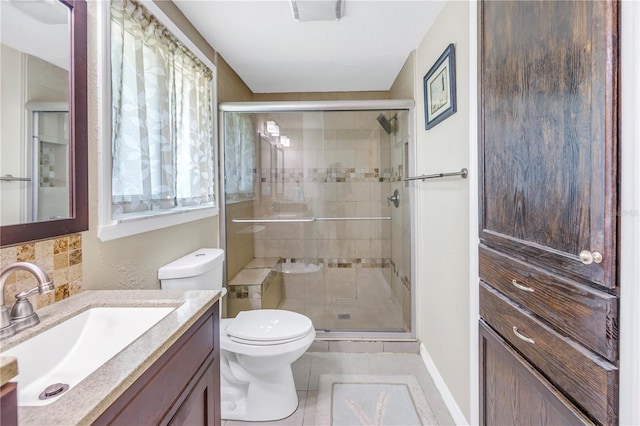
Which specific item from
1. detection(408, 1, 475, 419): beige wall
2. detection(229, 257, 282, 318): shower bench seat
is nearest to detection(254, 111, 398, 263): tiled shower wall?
detection(229, 257, 282, 318): shower bench seat

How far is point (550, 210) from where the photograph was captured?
2.50ft

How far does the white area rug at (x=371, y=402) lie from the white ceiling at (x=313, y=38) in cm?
223

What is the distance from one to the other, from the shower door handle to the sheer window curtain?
1492 millimetres

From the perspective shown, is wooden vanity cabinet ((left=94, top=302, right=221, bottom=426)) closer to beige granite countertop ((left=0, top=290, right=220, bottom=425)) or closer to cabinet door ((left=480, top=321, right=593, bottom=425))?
beige granite countertop ((left=0, top=290, right=220, bottom=425))

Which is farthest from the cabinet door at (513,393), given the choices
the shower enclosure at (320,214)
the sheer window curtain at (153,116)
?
the sheer window curtain at (153,116)

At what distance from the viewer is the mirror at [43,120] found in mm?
802

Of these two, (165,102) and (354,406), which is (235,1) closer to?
(165,102)

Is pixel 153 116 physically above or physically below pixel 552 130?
above

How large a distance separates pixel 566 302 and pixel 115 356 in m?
1.04

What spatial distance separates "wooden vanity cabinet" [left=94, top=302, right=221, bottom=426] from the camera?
0.62 meters

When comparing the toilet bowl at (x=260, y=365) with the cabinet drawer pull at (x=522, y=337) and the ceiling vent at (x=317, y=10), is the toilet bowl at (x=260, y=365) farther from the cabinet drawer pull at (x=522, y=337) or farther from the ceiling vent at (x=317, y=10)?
the ceiling vent at (x=317, y=10)

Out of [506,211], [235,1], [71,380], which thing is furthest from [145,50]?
[506,211]

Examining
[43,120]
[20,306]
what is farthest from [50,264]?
[43,120]

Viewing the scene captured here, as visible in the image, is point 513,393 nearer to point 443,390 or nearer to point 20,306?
point 443,390
